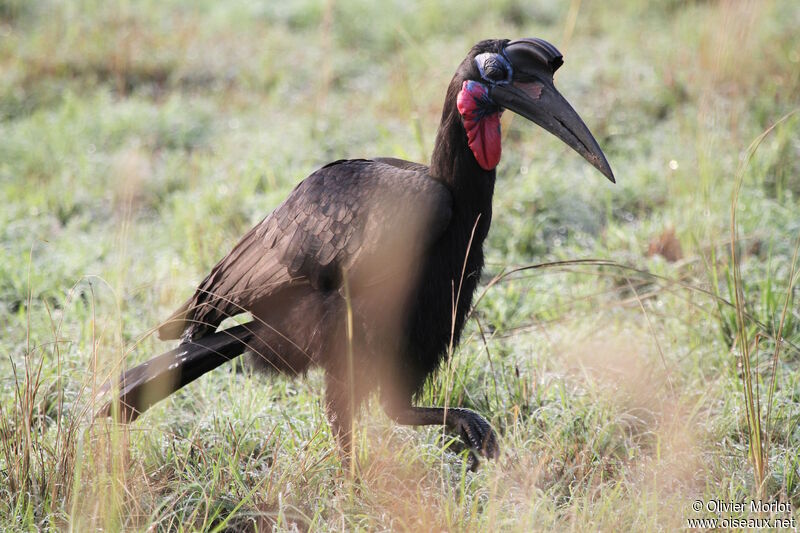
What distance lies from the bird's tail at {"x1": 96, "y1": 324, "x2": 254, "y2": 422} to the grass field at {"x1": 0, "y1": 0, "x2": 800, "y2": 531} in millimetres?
95

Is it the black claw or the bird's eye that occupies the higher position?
the bird's eye

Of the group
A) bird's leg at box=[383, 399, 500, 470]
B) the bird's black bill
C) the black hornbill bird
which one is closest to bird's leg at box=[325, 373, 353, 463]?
the black hornbill bird

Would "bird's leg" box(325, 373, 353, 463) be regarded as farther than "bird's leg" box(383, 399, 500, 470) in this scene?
Yes

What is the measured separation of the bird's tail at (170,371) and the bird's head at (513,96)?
0.84 meters

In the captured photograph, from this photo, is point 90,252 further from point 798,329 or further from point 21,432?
point 798,329

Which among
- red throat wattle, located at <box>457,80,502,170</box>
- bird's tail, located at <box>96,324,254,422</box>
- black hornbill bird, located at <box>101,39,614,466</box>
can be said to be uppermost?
red throat wattle, located at <box>457,80,502,170</box>

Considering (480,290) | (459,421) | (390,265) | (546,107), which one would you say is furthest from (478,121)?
(480,290)

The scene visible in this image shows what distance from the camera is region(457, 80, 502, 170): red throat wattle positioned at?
227 centimetres

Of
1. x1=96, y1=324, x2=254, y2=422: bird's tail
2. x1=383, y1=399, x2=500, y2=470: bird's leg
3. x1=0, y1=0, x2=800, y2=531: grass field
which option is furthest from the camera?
x1=96, y1=324, x2=254, y2=422: bird's tail

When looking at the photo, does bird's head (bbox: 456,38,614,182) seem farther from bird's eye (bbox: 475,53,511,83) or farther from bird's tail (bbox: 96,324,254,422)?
bird's tail (bbox: 96,324,254,422)

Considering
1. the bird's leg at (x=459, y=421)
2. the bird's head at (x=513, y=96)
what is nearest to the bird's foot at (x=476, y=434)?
the bird's leg at (x=459, y=421)

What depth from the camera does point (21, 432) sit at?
2.11 m

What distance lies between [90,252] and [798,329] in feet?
9.58

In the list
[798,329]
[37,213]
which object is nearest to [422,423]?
[798,329]
